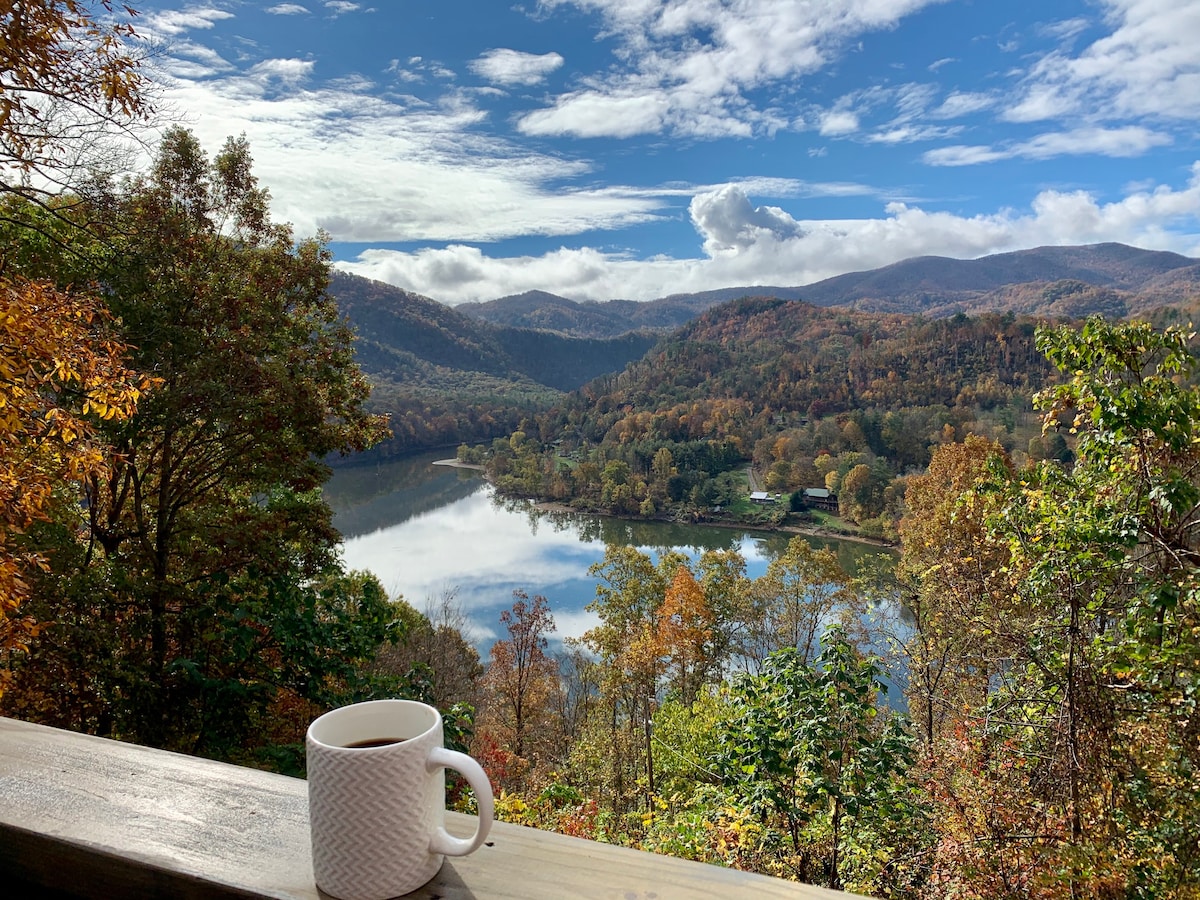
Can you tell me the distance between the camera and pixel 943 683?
9.98 meters

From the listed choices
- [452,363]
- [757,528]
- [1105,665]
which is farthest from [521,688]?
[452,363]

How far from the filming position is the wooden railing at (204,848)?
608mm

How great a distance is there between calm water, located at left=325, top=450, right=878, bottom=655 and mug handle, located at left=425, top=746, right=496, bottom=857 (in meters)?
25.8

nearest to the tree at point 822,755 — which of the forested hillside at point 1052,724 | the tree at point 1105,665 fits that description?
the forested hillside at point 1052,724

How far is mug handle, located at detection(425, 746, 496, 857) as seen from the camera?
0.60 metres

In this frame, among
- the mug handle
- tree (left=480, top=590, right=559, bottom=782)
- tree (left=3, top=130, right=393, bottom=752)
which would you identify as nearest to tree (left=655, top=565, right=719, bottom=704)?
tree (left=480, top=590, right=559, bottom=782)

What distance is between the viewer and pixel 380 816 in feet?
2.01

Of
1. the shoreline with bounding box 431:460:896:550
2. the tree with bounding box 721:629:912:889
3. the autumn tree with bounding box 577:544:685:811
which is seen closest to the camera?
the tree with bounding box 721:629:912:889

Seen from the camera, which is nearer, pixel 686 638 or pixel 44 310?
pixel 44 310

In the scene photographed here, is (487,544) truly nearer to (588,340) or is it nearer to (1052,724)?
(1052,724)

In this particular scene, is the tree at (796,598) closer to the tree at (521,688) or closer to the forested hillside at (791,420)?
the tree at (521,688)

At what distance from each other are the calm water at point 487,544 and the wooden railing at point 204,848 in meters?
25.5

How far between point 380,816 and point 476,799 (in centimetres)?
9

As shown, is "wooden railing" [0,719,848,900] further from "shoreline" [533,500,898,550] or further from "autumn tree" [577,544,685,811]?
"shoreline" [533,500,898,550]
